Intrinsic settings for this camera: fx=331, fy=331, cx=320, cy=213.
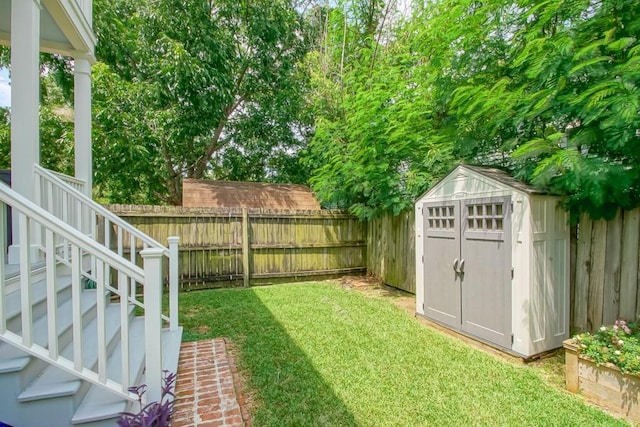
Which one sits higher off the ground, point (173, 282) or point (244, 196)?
point (244, 196)

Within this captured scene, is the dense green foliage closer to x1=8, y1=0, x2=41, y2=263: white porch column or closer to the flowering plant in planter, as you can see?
the flowering plant in planter

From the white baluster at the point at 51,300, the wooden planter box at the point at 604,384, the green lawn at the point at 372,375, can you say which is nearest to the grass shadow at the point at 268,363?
the green lawn at the point at 372,375

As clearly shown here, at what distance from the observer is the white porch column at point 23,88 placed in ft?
8.86

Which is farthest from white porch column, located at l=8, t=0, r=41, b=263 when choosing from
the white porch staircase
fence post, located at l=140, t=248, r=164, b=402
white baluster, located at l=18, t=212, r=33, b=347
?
fence post, located at l=140, t=248, r=164, b=402

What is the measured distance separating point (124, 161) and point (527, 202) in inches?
361

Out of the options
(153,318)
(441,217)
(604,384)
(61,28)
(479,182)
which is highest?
(61,28)

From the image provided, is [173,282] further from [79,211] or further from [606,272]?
[606,272]

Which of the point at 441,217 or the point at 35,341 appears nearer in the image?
the point at 35,341

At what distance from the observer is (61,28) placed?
3.54m

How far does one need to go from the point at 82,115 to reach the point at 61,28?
3.21ft

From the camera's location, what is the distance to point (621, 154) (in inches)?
120

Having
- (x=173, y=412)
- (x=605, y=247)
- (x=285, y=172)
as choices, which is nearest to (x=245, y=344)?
(x=173, y=412)

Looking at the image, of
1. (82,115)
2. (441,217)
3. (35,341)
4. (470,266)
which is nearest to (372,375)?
(470,266)

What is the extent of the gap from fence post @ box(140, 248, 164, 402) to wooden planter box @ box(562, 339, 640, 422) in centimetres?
330
